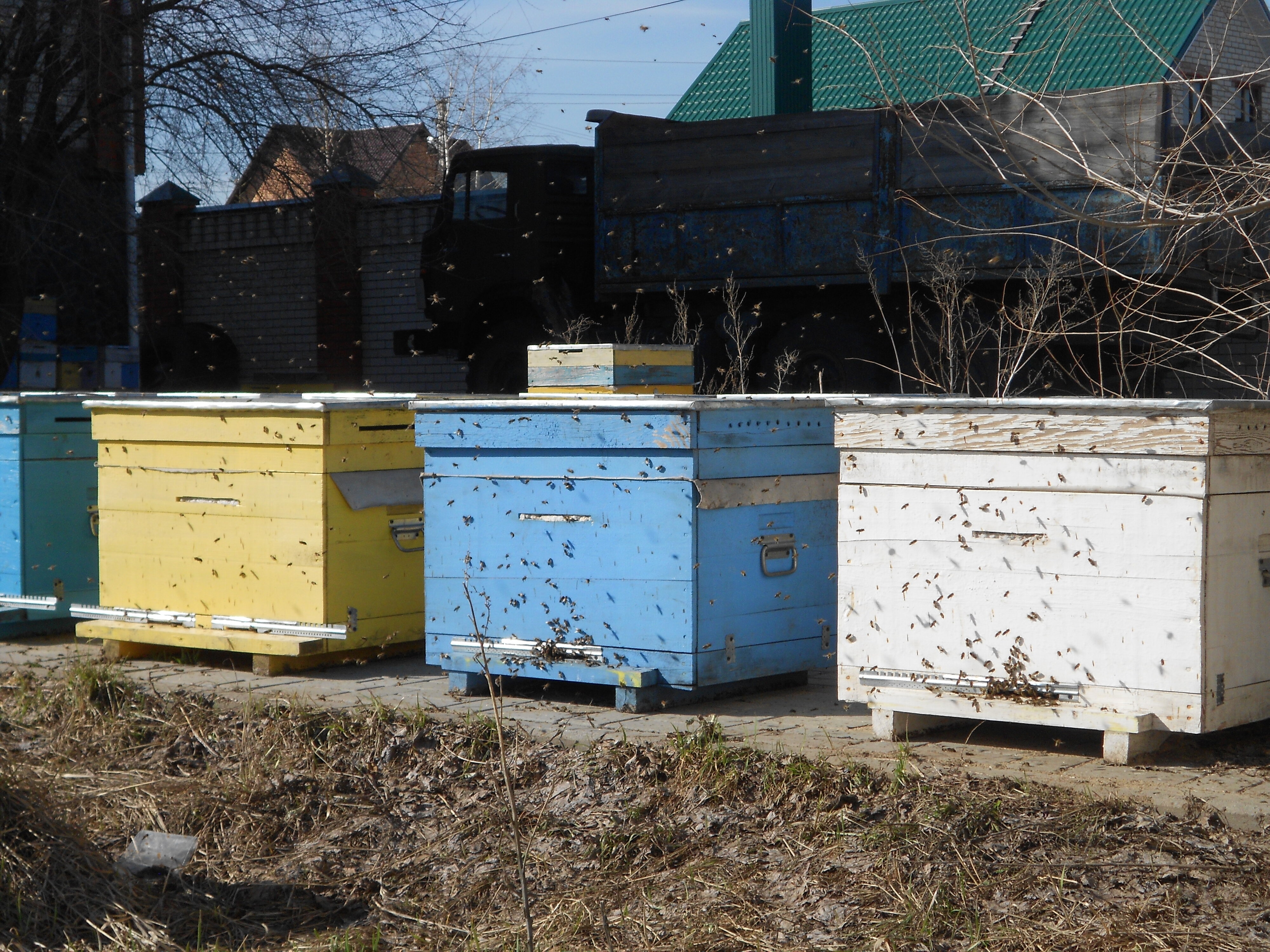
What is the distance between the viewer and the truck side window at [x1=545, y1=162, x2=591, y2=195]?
11516 mm

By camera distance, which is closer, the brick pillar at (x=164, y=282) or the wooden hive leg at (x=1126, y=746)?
the wooden hive leg at (x=1126, y=746)

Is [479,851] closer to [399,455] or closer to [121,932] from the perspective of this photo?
[121,932]

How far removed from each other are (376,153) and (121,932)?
875cm

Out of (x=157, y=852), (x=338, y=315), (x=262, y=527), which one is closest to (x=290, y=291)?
A: (x=338, y=315)

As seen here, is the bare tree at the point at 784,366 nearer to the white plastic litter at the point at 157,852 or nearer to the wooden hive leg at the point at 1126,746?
the wooden hive leg at the point at 1126,746

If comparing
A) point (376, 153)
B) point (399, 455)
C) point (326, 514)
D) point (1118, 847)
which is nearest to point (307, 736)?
point (326, 514)

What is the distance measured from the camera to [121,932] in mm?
3178

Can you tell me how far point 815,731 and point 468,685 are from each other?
4.51ft

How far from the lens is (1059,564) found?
369cm

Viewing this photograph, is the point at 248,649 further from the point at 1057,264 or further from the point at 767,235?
the point at 767,235

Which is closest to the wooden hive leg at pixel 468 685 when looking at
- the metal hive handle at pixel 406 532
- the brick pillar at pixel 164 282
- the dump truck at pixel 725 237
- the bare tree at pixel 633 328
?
the metal hive handle at pixel 406 532

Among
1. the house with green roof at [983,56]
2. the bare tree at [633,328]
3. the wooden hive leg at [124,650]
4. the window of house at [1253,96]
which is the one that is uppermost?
the house with green roof at [983,56]

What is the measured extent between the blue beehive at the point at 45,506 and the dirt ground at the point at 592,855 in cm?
188

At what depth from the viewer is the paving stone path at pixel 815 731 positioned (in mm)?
3484
